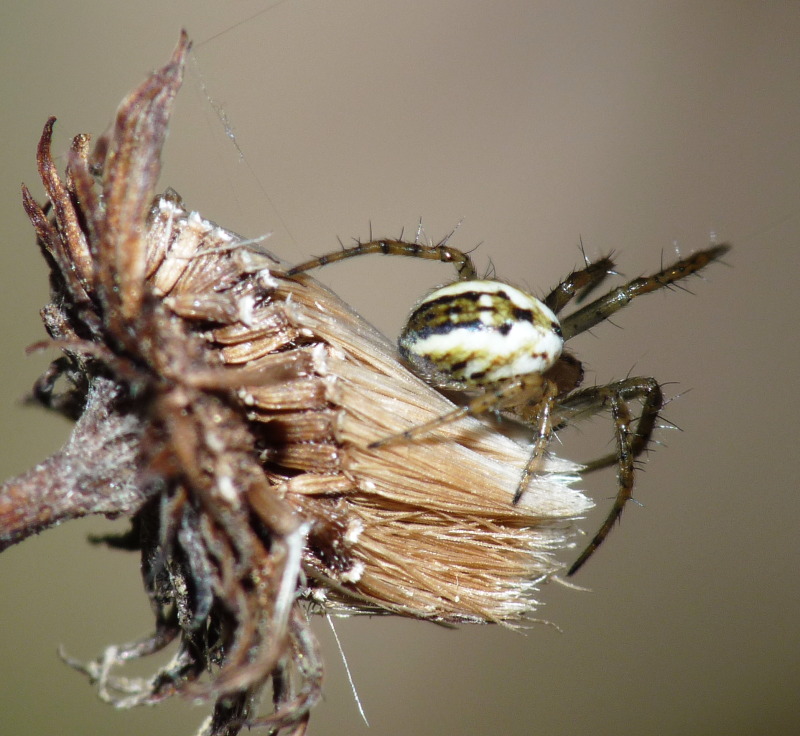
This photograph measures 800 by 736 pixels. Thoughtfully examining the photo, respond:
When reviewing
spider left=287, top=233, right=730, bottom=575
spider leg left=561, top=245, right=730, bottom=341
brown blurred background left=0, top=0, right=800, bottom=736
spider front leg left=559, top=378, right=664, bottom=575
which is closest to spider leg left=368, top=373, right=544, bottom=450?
spider left=287, top=233, right=730, bottom=575

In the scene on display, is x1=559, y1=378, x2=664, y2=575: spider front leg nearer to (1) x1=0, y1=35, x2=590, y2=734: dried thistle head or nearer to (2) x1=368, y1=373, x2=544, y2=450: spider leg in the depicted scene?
(2) x1=368, y1=373, x2=544, y2=450: spider leg

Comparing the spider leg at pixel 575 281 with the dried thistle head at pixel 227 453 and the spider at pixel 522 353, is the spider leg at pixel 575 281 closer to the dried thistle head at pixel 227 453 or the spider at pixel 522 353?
the spider at pixel 522 353

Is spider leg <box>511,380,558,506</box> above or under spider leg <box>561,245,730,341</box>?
under

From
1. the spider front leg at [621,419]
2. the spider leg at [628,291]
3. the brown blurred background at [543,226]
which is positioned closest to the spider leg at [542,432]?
the spider front leg at [621,419]

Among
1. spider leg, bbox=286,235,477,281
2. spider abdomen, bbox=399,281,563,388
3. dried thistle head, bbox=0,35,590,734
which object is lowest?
dried thistle head, bbox=0,35,590,734

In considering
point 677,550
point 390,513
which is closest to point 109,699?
point 390,513

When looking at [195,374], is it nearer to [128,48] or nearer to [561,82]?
[128,48]

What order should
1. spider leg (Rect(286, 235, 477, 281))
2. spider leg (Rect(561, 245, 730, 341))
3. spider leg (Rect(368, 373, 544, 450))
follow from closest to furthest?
spider leg (Rect(368, 373, 544, 450)) → spider leg (Rect(286, 235, 477, 281)) → spider leg (Rect(561, 245, 730, 341))

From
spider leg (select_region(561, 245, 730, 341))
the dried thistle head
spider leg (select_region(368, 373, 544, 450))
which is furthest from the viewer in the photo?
spider leg (select_region(561, 245, 730, 341))

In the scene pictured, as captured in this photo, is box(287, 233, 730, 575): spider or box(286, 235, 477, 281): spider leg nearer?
box(287, 233, 730, 575): spider
